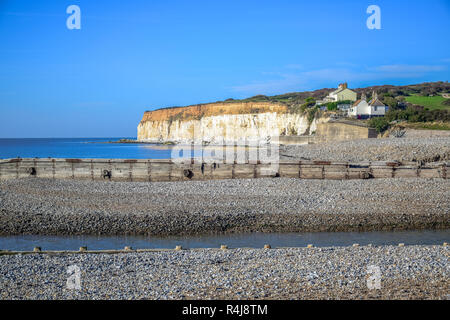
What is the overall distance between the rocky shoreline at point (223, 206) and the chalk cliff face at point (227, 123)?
43839mm

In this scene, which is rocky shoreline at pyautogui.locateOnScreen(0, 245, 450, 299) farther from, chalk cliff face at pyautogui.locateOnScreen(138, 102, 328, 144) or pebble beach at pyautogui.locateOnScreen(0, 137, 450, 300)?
chalk cliff face at pyautogui.locateOnScreen(138, 102, 328, 144)

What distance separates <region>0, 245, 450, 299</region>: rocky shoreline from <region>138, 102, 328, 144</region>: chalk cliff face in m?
52.4

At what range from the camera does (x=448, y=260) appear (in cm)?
853

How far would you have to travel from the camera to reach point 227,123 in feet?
296

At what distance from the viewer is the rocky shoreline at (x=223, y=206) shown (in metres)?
12.7

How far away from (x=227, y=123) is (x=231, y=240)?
7905 centimetres

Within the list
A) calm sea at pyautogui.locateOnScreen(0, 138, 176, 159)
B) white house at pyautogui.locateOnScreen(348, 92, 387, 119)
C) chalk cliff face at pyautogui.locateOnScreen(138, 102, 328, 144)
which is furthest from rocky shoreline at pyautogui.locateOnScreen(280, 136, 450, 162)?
chalk cliff face at pyautogui.locateOnScreen(138, 102, 328, 144)

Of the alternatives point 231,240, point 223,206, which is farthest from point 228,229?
point 223,206

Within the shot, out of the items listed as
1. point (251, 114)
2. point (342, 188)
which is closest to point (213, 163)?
point (342, 188)

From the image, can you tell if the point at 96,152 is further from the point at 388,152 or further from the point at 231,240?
the point at 231,240

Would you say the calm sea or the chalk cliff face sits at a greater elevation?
the chalk cliff face

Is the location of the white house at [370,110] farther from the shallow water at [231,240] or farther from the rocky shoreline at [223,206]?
the shallow water at [231,240]

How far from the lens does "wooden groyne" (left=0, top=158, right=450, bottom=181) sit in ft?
65.0

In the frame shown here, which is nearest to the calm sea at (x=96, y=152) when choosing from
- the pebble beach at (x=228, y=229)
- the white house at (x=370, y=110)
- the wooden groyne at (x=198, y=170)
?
the wooden groyne at (x=198, y=170)
